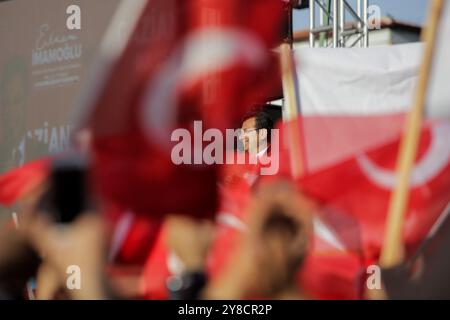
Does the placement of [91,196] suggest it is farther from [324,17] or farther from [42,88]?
[324,17]

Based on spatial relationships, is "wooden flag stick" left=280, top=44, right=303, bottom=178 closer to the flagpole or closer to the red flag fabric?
the flagpole

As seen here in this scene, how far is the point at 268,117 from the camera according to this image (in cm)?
267

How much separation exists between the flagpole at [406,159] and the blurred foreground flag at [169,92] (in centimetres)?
41

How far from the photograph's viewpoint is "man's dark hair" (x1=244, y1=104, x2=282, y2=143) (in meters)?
2.57

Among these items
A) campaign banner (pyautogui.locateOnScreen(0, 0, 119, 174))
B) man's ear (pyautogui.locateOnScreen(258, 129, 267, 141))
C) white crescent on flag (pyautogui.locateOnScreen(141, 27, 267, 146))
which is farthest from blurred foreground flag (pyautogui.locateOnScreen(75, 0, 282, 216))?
man's ear (pyautogui.locateOnScreen(258, 129, 267, 141))

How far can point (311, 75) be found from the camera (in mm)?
2824

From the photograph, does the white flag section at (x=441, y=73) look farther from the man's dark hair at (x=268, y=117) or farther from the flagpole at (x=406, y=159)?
the man's dark hair at (x=268, y=117)

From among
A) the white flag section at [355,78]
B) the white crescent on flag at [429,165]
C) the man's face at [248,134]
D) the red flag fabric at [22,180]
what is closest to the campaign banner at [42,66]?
the red flag fabric at [22,180]

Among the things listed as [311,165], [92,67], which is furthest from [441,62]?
[92,67]

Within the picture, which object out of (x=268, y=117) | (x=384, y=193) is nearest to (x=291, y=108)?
(x=268, y=117)

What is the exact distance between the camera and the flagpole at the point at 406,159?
2365 millimetres
